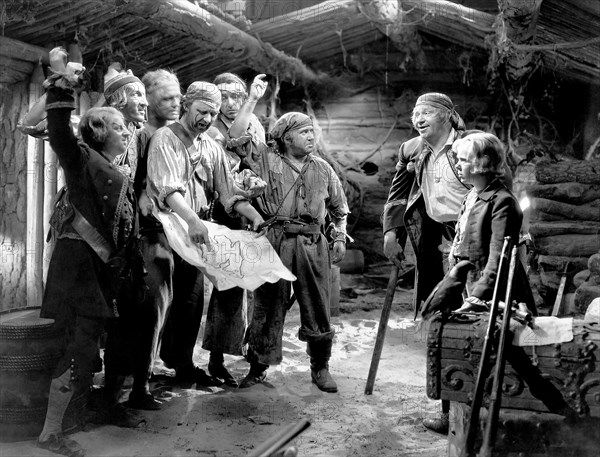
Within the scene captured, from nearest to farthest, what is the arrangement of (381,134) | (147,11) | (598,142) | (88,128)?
(88,128), (147,11), (598,142), (381,134)

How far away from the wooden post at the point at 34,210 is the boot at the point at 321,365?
2.57 metres

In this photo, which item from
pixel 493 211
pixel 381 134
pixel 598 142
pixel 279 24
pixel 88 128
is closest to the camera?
pixel 493 211

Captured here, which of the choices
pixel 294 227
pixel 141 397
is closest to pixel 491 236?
pixel 294 227

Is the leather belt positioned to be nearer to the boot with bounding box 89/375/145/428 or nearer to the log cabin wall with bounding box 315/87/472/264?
the boot with bounding box 89/375/145/428

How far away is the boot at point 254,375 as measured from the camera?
5.82 metres

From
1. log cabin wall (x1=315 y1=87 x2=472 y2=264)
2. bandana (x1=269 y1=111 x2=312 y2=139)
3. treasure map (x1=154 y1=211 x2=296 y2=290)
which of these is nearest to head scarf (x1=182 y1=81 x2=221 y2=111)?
bandana (x1=269 y1=111 x2=312 y2=139)

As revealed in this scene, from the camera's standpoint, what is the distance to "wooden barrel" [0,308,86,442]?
14.4 feet

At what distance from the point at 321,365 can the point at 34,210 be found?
115 inches

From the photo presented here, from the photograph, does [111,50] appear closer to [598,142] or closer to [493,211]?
[493,211]

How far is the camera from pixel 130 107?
5.09 metres

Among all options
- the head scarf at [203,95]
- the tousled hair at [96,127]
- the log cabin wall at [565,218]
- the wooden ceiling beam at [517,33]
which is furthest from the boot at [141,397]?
the log cabin wall at [565,218]

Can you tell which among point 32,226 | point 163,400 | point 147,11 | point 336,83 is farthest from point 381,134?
point 163,400

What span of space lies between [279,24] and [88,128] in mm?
5608

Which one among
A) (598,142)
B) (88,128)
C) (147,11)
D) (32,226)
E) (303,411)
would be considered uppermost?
(147,11)
